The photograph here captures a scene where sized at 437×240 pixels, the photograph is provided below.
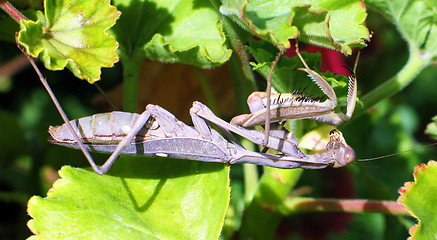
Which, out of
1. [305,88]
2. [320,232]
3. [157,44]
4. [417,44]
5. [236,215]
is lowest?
[320,232]

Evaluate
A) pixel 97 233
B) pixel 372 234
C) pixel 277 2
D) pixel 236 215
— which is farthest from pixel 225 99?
pixel 97 233

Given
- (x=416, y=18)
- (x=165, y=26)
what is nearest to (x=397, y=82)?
(x=416, y=18)

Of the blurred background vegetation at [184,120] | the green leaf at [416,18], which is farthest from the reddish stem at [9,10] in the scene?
the green leaf at [416,18]

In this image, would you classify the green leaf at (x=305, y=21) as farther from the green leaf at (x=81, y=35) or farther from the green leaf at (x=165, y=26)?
the green leaf at (x=81, y=35)

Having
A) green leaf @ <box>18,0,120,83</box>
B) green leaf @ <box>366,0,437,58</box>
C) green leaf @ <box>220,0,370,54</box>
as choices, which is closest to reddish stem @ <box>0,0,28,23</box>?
green leaf @ <box>18,0,120,83</box>

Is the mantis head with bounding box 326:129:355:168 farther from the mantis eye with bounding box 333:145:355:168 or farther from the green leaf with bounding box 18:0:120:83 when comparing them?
the green leaf with bounding box 18:0:120:83

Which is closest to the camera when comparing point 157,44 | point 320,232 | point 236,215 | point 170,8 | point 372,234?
point 157,44

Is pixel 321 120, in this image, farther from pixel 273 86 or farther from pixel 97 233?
pixel 97 233
